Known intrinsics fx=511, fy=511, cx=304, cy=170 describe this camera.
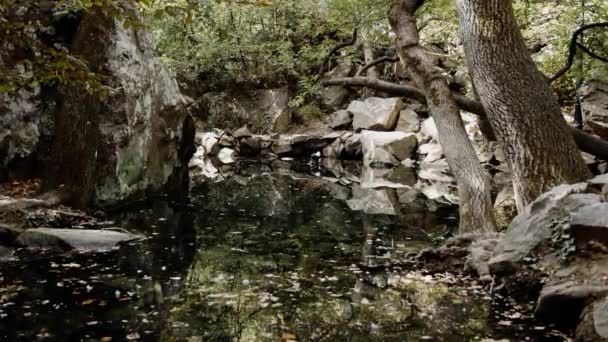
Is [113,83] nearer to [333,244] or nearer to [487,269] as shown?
[333,244]

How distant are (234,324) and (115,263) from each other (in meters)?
2.41

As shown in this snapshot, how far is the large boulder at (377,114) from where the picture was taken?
20281 millimetres

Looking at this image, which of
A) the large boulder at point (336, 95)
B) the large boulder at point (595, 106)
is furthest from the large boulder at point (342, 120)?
the large boulder at point (595, 106)

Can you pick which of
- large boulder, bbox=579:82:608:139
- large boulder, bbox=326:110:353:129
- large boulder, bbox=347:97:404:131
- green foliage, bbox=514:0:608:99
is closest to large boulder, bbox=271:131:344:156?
large boulder, bbox=326:110:353:129

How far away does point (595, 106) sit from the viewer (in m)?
12.7

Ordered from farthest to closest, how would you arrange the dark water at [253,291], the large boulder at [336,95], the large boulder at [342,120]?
1. the large boulder at [336,95]
2. the large boulder at [342,120]
3. the dark water at [253,291]

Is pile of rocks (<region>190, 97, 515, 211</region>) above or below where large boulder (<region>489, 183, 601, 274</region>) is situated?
above

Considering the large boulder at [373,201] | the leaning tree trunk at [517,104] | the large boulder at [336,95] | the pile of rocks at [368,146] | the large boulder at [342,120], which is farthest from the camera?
the large boulder at [336,95]

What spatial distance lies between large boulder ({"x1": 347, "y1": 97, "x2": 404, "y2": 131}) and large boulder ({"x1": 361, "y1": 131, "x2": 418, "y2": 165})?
76 centimetres

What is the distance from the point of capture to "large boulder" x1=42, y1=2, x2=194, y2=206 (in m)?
8.62

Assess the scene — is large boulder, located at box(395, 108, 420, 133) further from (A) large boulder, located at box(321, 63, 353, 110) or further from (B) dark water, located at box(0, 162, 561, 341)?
(B) dark water, located at box(0, 162, 561, 341)

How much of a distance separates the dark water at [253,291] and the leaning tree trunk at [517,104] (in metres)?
1.77

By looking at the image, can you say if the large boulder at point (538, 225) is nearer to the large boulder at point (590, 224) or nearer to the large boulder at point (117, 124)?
the large boulder at point (590, 224)

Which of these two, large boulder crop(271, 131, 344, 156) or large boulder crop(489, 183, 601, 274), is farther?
large boulder crop(271, 131, 344, 156)
